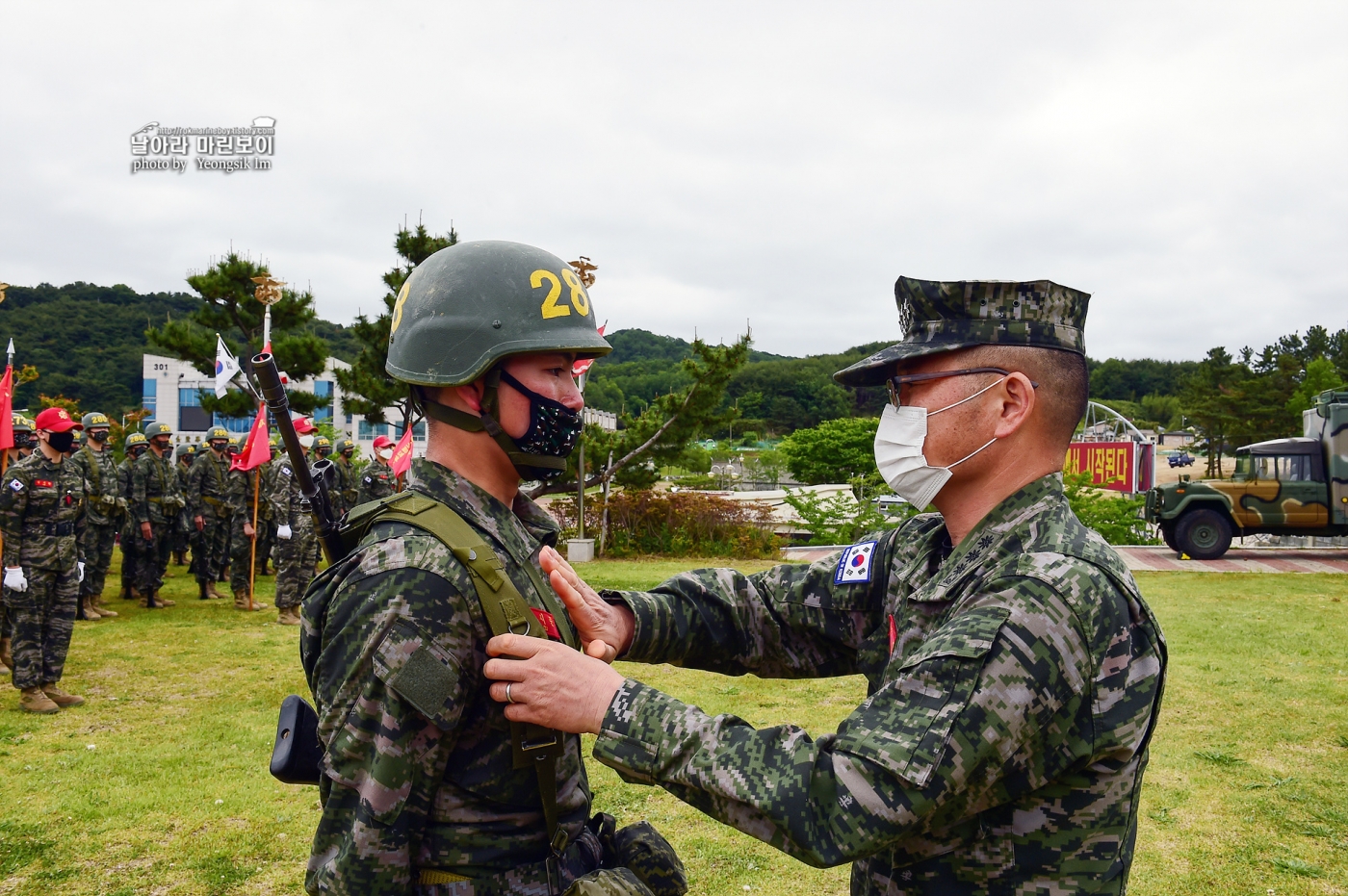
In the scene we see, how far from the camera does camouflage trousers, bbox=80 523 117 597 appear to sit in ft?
38.6

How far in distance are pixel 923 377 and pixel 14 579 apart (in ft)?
27.0

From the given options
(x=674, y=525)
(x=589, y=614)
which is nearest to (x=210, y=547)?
(x=674, y=525)

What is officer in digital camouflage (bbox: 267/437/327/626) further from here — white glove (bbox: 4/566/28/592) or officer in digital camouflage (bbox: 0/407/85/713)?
white glove (bbox: 4/566/28/592)

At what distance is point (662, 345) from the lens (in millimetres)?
102812

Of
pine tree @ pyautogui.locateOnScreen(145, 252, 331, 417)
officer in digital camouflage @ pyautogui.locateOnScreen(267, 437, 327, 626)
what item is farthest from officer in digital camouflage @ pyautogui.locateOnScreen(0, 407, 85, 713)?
pine tree @ pyautogui.locateOnScreen(145, 252, 331, 417)

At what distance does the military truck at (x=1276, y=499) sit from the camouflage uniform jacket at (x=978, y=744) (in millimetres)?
18587

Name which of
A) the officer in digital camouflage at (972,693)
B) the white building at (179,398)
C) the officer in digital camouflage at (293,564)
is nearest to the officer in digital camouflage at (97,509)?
the officer in digital camouflage at (293,564)

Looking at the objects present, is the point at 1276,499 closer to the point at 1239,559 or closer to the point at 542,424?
the point at 1239,559

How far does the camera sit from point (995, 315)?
2.27m

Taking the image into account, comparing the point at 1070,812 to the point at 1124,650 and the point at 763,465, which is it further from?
the point at 763,465

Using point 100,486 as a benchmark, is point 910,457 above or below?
above

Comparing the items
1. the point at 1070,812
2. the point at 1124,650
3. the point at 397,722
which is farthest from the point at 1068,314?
the point at 397,722

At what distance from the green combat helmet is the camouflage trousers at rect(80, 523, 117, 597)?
11500 mm

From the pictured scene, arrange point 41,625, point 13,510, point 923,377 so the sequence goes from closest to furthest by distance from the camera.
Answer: point 923,377, point 41,625, point 13,510
